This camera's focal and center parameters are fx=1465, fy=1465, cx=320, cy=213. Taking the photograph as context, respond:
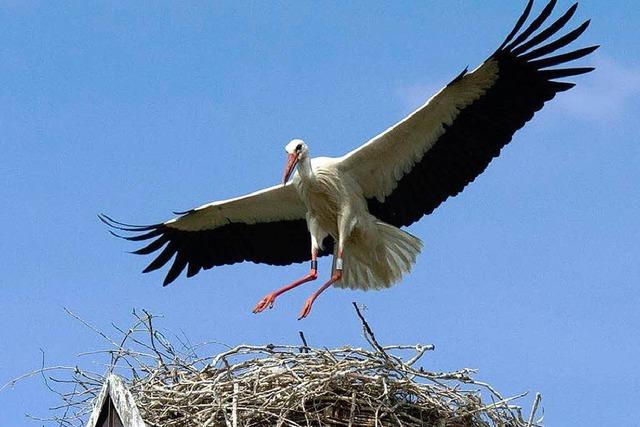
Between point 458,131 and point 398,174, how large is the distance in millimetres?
440

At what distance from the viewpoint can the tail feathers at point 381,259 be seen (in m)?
8.28

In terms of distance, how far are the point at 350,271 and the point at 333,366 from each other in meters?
2.05

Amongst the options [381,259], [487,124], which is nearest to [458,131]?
[487,124]

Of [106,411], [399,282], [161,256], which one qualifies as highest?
[161,256]

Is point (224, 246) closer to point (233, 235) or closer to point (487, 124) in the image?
point (233, 235)

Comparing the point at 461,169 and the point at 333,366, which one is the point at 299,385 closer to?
the point at 333,366

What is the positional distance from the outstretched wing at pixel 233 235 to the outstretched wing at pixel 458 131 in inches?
21.9

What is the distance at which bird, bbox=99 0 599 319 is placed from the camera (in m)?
7.96

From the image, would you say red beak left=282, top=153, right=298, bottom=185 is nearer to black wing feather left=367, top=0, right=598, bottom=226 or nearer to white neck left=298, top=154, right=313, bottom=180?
white neck left=298, top=154, right=313, bottom=180

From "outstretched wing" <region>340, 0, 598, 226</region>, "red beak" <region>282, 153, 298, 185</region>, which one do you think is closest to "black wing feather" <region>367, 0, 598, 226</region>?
"outstretched wing" <region>340, 0, 598, 226</region>

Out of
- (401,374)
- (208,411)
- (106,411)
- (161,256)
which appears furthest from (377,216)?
(106,411)

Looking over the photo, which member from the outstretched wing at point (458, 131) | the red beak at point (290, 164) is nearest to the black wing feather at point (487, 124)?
the outstretched wing at point (458, 131)

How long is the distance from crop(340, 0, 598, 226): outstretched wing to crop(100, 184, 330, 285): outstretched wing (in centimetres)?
56

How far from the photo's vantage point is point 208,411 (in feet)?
19.9
